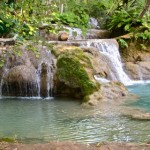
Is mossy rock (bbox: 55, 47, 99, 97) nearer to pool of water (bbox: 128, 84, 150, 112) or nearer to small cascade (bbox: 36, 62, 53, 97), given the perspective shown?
small cascade (bbox: 36, 62, 53, 97)

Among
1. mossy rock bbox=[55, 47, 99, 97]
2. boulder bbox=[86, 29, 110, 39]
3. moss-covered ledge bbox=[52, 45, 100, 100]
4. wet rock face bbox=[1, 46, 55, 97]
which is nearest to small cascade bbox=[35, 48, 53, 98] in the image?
wet rock face bbox=[1, 46, 55, 97]

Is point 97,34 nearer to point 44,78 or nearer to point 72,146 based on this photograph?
point 44,78

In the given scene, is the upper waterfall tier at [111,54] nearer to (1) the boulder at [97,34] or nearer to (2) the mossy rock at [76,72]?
(2) the mossy rock at [76,72]

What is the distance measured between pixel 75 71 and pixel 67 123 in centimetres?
335

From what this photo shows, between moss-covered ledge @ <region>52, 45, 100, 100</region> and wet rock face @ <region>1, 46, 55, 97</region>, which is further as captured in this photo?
wet rock face @ <region>1, 46, 55, 97</region>

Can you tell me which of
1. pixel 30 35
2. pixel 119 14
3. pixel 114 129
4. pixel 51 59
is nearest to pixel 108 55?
pixel 51 59

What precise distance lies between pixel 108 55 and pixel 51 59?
3.55 meters

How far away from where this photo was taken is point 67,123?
7559mm

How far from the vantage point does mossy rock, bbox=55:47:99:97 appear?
10.4m

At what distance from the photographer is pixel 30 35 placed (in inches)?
201

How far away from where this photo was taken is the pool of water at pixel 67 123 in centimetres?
646

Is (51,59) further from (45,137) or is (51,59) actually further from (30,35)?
(30,35)

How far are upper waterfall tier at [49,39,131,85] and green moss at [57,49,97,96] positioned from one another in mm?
2709

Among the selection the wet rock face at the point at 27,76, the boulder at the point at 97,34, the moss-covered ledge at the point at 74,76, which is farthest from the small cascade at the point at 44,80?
the boulder at the point at 97,34
